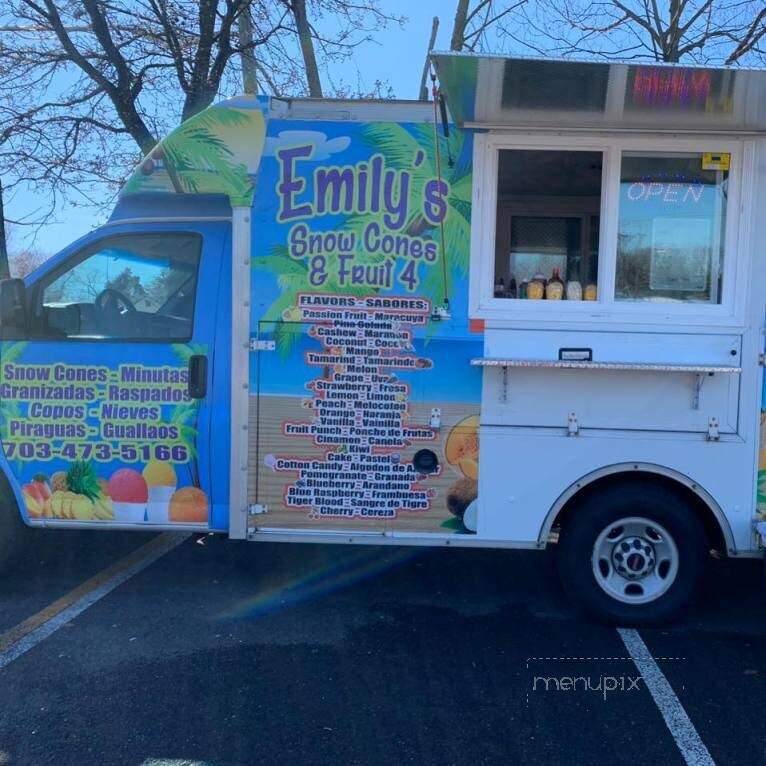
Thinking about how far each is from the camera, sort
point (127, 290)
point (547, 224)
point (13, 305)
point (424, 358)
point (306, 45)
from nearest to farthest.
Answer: point (424, 358) → point (13, 305) → point (127, 290) → point (547, 224) → point (306, 45)

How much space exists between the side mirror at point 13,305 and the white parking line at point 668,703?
3700 mm

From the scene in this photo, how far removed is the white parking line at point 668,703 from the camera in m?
3.17

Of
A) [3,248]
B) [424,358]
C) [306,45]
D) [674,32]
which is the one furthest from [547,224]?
[3,248]

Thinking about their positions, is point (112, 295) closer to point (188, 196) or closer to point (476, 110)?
point (188, 196)

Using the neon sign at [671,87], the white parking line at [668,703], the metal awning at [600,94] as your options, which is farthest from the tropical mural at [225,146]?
the white parking line at [668,703]

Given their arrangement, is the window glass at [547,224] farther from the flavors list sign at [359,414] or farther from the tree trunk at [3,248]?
the tree trunk at [3,248]

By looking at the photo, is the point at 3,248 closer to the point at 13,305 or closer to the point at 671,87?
the point at 13,305

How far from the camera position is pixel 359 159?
4152 millimetres

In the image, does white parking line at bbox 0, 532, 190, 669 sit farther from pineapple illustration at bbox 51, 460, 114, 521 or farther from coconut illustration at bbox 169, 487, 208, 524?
coconut illustration at bbox 169, 487, 208, 524

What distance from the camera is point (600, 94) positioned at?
371cm

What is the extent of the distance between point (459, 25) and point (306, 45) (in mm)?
2381

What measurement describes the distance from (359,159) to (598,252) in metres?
1.37

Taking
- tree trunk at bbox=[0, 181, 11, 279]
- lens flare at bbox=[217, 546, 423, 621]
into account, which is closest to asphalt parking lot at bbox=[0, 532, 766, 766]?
lens flare at bbox=[217, 546, 423, 621]

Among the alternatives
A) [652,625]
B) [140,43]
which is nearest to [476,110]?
[652,625]
